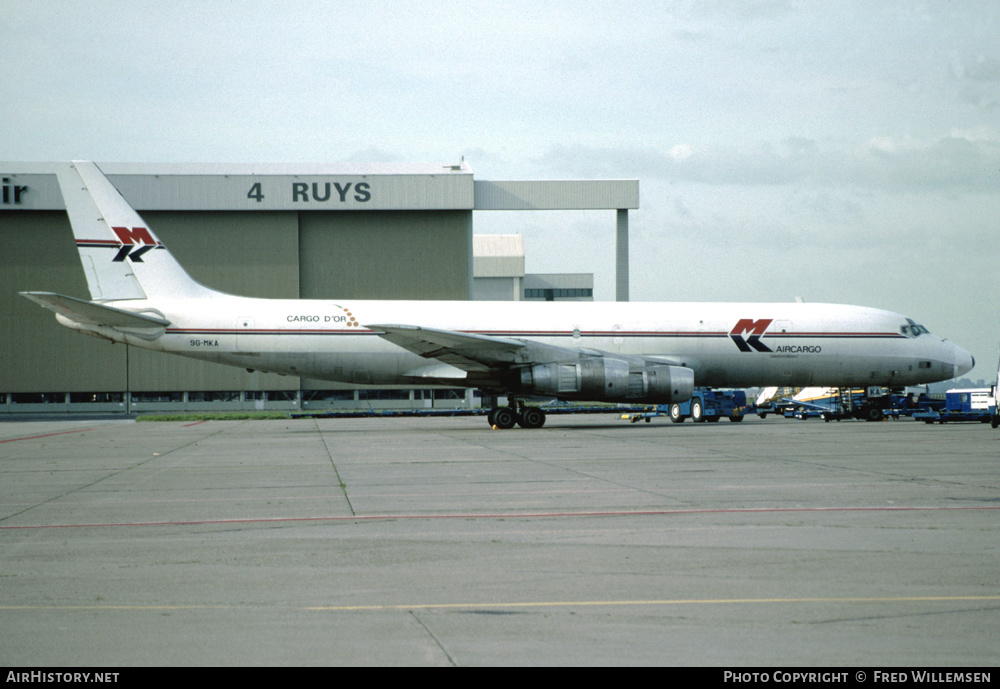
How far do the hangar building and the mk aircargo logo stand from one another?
26.0 meters

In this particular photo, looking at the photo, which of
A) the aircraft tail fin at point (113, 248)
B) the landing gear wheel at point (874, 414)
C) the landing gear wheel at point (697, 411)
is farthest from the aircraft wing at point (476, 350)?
the landing gear wheel at point (874, 414)

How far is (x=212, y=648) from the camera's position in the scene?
14.7ft

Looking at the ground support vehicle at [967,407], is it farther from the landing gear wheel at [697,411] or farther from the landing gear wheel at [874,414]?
the landing gear wheel at [697,411]

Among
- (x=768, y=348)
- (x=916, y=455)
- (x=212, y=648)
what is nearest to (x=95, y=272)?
(x=768, y=348)

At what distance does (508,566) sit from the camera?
21.4 ft

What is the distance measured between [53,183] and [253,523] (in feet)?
167

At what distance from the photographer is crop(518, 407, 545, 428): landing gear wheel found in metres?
26.7

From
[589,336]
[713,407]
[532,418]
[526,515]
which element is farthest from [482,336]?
[526,515]

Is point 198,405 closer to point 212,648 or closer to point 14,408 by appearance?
point 14,408

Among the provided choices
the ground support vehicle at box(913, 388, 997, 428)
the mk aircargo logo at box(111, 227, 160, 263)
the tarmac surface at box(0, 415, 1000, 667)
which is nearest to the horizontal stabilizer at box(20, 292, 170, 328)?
the mk aircargo logo at box(111, 227, 160, 263)

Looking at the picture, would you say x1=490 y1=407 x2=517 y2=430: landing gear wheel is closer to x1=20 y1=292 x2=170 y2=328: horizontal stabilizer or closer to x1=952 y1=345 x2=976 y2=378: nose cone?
x1=20 y1=292 x2=170 y2=328: horizontal stabilizer

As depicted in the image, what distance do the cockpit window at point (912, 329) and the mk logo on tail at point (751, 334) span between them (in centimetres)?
501

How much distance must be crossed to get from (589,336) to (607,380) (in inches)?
109

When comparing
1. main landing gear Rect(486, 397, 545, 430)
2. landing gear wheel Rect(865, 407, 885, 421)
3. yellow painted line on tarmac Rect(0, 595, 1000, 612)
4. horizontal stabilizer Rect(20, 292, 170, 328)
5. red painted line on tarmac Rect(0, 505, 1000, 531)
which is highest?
horizontal stabilizer Rect(20, 292, 170, 328)
